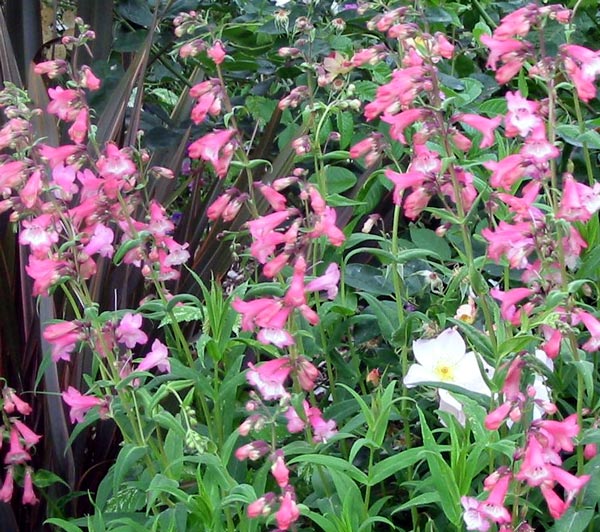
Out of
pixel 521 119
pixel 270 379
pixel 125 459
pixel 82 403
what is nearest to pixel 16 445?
pixel 82 403

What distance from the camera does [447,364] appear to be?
5.22ft

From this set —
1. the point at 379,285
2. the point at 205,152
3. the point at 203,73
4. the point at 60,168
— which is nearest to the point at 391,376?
the point at 379,285

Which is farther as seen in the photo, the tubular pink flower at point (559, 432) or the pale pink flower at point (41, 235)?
the pale pink flower at point (41, 235)

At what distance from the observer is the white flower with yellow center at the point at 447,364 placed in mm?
1570

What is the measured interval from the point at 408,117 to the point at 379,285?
586 millimetres

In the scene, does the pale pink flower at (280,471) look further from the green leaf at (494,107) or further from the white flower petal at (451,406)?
the green leaf at (494,107)

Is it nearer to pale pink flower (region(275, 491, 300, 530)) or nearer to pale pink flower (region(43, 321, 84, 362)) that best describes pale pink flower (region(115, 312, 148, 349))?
pale pink flower (region(43, 321, 84, 362))

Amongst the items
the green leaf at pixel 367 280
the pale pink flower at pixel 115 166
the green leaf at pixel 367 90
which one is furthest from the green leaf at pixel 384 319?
the green leaf at pixel 367 90

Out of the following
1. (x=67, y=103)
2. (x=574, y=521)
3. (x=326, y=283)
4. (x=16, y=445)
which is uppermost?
(x=67, y=103)

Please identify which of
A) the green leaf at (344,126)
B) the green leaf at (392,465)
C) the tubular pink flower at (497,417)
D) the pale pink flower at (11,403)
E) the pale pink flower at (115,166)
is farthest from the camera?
the green leaf at (344,126)

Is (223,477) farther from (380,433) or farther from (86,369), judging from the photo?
(86,369)

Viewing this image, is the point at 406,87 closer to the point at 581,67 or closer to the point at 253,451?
the point at 581,67

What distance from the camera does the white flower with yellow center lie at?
61.8 inches

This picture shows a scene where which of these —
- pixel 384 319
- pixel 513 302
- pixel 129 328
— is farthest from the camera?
pixel 384 319
